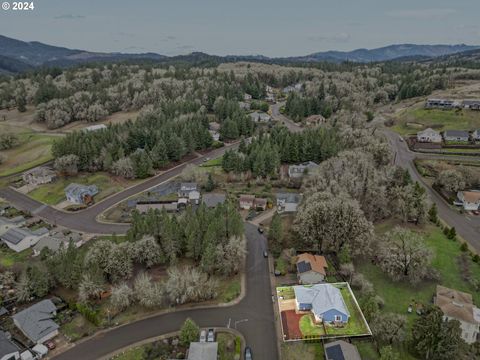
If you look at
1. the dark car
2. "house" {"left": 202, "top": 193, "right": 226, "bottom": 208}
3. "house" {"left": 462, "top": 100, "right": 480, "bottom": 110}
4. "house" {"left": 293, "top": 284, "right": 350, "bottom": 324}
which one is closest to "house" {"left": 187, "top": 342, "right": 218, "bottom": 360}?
the dark car

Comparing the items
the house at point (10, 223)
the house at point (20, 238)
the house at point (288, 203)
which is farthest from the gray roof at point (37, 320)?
the house at point (288, 203)

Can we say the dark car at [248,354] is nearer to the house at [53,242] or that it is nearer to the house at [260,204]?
the house at [53,242]

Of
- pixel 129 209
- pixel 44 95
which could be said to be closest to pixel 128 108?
pixel 44 95

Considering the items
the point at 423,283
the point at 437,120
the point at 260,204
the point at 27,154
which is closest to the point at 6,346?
the point at 260,204

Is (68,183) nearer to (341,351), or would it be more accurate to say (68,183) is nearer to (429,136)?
(341,351)

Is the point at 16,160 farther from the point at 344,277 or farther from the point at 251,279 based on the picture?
the point at 344,277

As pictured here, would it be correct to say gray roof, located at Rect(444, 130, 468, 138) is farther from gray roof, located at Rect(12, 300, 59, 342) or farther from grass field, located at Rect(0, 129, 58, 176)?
grass field, located at Rect(0, 129, 58, 176)
